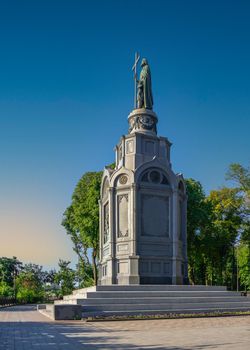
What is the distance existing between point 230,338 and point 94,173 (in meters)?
33.6

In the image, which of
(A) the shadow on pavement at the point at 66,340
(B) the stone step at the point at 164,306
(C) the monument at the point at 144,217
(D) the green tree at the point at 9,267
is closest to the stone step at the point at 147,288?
(B) the stone step at the point at 164,306

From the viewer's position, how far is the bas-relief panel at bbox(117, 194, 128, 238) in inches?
1192

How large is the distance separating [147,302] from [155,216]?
7578 mm

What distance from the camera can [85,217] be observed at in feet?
139

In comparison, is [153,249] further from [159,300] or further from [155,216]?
[159,300]

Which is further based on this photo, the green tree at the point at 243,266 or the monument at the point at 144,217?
the green tree at the point at 243,266

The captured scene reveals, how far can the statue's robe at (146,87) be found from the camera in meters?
33.8

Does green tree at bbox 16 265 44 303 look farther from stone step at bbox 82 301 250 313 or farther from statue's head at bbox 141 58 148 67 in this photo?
stone step at bbox 82 301 250 313

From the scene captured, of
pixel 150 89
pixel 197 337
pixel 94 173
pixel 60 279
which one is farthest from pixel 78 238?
pixel 197 337

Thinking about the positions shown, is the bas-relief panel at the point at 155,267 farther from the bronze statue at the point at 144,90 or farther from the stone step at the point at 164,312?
the bronze statue at the point at 144,90

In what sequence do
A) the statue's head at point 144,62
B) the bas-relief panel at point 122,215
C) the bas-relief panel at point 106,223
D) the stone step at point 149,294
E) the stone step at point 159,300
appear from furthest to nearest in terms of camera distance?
the statue's head at point 144,62 → the bas-relief panel at point 106,223 → the bas-relief panel at point 122,215 → the stone step at point 149,294 → the stone step at point 159,300

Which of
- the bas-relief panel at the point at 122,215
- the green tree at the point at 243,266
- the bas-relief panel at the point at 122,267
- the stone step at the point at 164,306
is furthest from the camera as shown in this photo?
the green tree at the point at 243,266

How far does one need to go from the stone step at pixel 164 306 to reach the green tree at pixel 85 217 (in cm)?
1769

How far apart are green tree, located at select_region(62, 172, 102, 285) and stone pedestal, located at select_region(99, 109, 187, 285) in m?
9.29
